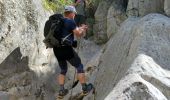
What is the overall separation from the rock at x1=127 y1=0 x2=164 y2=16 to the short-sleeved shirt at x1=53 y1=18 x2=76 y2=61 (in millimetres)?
2529

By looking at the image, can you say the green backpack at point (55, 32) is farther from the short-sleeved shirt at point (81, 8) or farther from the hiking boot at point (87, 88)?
the short-sleeved shirt at point (81, 8)

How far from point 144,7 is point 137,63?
13.6 ft

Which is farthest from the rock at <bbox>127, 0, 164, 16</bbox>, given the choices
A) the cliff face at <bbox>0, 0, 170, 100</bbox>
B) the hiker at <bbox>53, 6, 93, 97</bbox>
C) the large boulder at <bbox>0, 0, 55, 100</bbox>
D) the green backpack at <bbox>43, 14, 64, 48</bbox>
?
the large boulder at <bbox>0, 0, 55, 100</bbox>

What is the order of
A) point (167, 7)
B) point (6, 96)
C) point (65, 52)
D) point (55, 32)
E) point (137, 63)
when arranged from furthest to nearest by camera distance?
point (6, 96) < point (167, 7) < point (65, 52) < point (55, 32) < point (137, 63)

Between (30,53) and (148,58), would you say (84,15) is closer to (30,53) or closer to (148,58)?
(30,53)

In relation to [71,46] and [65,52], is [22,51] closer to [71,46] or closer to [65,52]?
[65,52]

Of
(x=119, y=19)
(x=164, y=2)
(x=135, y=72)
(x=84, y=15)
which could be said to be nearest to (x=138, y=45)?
(x=135, y=72)

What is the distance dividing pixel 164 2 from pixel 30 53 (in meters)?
6.50

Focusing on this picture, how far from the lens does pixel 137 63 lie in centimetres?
835

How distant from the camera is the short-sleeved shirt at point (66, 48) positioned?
1062 cm

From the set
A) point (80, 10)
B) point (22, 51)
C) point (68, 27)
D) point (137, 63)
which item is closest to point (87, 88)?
point (68, 27)

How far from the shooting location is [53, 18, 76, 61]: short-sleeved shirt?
1062cm

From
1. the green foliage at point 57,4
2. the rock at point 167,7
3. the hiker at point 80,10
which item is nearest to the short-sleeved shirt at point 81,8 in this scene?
the hiker at point 80,10

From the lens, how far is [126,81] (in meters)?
7.62
